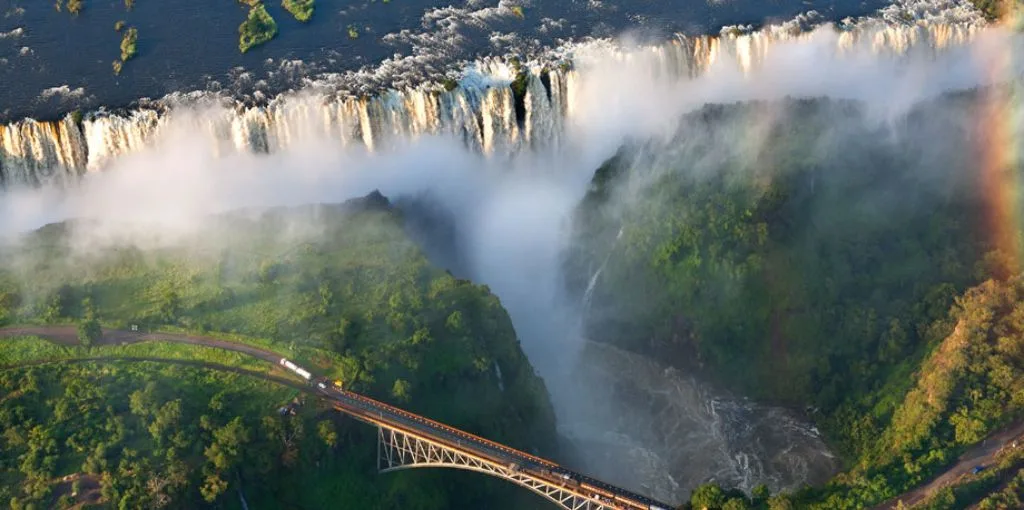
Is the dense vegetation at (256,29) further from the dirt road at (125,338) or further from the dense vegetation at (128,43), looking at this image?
the dirt road at (125,338)

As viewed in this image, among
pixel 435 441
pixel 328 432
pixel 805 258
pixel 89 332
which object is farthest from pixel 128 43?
pixel 805 258

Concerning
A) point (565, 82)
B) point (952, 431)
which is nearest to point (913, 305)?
point (952, 431)

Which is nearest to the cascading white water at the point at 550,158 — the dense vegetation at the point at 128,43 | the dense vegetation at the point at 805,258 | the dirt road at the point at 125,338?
the dense vegetation at the point at 805,258

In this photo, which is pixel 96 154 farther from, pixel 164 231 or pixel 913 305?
pixel 913 305

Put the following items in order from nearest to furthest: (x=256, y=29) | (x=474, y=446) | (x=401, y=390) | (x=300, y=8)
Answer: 1. (x=474, y=446)
2. (x=401, y=390)
3. (x=256, y=29)
4. (x=300, y=8)

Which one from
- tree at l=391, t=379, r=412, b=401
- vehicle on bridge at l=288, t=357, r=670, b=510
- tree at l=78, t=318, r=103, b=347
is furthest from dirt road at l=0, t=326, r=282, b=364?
tree at l=391, t=379, r=412, b=401

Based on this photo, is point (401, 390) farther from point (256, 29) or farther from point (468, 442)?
point (256, 29)

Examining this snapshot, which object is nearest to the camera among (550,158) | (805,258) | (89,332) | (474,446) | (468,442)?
(474,446)
